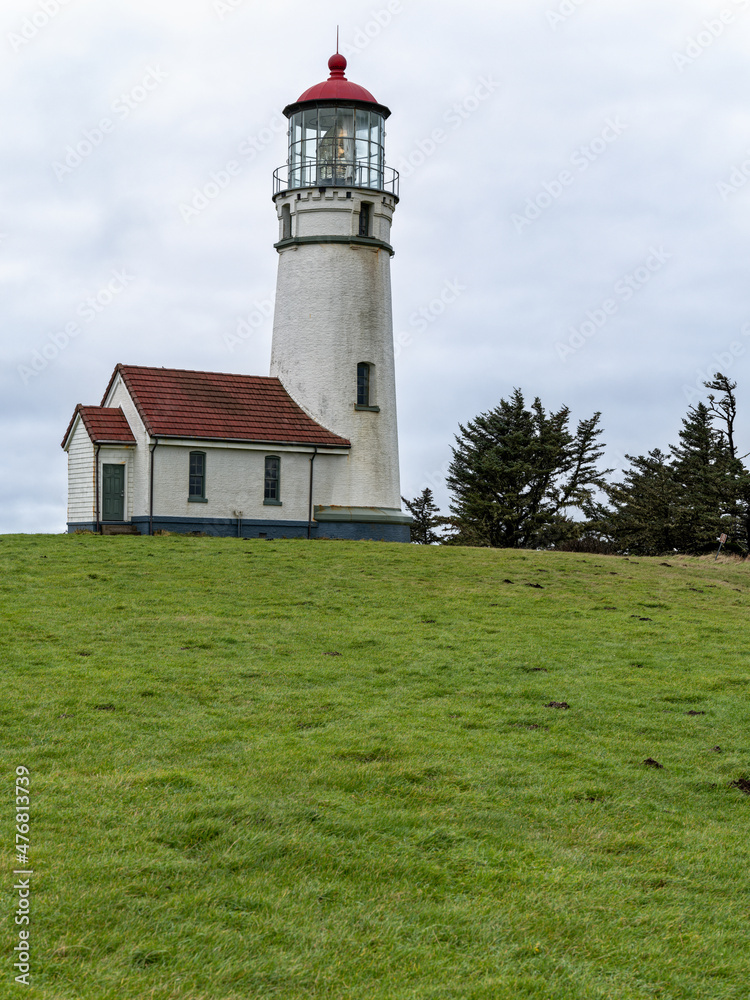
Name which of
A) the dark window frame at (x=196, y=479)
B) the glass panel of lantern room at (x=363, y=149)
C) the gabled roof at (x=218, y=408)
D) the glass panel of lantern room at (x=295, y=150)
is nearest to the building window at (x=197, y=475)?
the dark window frame at (x=196, y=479)

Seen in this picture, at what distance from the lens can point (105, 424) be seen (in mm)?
34656

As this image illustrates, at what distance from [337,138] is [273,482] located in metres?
12.5

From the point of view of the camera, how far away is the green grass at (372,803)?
6.11 metres

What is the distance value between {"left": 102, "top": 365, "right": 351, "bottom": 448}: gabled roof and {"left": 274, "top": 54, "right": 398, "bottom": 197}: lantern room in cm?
750

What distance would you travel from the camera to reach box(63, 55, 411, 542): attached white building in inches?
1350

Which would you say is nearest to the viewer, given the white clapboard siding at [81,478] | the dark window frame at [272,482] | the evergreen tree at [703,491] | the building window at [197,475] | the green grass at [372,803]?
the green grass at [372,803]

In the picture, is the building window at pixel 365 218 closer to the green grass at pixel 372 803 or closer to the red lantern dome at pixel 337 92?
the red lantern dome at pixel 337 92

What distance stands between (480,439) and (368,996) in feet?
166

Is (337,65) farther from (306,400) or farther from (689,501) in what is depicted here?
(689,501)

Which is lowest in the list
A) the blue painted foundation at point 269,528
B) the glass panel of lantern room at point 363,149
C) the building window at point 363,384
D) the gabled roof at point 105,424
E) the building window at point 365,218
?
the blue painted foundation at point 269,528

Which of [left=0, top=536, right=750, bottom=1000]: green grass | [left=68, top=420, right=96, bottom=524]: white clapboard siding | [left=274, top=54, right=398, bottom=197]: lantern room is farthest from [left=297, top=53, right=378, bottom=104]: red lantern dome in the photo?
[left=0, top=536, right=750, bottom=1000]: green grass

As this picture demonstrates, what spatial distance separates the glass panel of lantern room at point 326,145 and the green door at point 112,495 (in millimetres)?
12453

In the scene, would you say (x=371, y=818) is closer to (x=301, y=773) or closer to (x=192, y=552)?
(x=301, y=773)

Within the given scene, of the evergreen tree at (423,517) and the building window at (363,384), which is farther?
the evergreen tree at (423,517)
